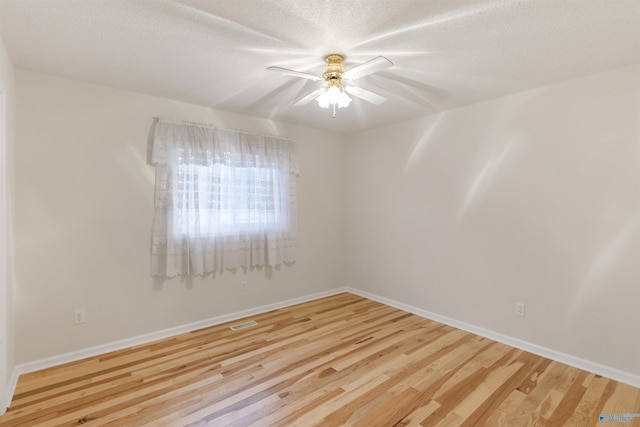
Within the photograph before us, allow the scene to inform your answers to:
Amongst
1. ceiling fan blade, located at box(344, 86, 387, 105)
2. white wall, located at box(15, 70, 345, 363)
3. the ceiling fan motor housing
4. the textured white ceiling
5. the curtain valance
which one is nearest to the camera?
the textured white ceiling

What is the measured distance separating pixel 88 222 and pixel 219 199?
115 cm

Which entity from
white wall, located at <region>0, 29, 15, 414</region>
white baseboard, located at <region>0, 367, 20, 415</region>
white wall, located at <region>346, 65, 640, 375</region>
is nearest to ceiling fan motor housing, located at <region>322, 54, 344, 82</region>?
white wall, located at <region>346, 65, 640, 375</region>

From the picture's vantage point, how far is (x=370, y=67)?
198cm

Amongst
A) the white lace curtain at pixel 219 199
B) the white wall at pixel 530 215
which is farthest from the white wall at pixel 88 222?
the white wall at pixel 530 215

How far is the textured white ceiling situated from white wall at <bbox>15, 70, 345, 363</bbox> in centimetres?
26

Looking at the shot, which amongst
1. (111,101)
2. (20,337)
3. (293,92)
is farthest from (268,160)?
(20,337)

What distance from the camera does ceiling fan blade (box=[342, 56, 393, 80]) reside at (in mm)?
1882

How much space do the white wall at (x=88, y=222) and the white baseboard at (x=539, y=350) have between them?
232cm

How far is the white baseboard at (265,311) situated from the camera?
2352 mm

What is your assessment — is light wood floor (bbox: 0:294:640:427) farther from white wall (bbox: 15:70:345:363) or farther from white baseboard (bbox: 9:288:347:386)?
white wall (bbox: 15:70:345:363)

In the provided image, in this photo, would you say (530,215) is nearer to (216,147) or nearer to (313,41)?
(313,41)

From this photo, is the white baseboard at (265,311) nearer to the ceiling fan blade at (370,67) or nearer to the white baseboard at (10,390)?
the white baseboard at (10,390)

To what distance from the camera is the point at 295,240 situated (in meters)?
4.01

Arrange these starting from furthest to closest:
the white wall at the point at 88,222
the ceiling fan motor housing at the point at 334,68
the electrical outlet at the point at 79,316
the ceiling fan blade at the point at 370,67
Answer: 1. the electrical outlet at the point at 79,316
2. the white wall at the point at 88,222
3. the ceiling fan motor housing at the point at 334,68
4. the ceiling fan blade at the point at 370,67
